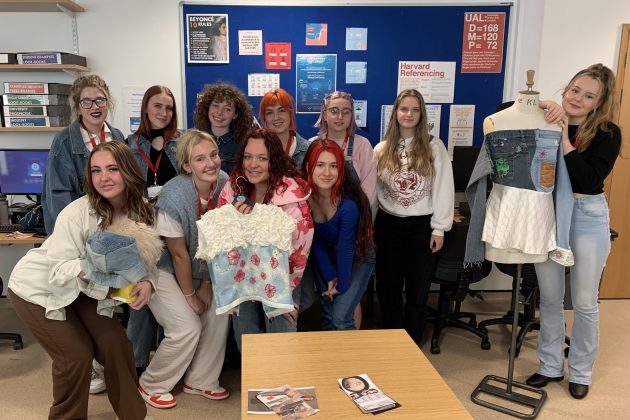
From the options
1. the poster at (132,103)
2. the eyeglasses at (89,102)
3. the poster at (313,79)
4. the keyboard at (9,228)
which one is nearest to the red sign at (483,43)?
the poster at (313,79)

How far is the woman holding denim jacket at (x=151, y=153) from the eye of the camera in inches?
104

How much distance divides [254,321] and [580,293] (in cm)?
169

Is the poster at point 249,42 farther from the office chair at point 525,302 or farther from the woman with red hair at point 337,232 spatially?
the office chair at point 525,302

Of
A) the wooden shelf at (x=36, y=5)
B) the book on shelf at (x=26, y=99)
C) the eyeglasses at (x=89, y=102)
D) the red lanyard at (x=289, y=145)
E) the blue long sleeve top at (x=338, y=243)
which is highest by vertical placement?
the wooden shelf at (x=36, y=5)

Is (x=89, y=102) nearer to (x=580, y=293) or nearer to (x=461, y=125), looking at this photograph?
(x=461, y=125)

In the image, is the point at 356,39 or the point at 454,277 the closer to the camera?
the point at 454,277

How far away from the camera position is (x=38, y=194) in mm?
3453

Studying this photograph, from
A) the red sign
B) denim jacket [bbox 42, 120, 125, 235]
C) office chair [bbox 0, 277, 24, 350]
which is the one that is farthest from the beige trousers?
the red sign

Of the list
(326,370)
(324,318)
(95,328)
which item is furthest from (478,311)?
(95,328)

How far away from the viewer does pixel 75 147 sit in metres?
2.64

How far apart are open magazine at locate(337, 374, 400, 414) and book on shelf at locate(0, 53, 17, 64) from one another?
320 centimetres

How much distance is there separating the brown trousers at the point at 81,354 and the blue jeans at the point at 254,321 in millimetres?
520

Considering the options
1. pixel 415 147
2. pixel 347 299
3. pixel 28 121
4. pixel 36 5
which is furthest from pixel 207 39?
pixel 347 299

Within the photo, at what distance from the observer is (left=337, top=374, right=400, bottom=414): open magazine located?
153cm
